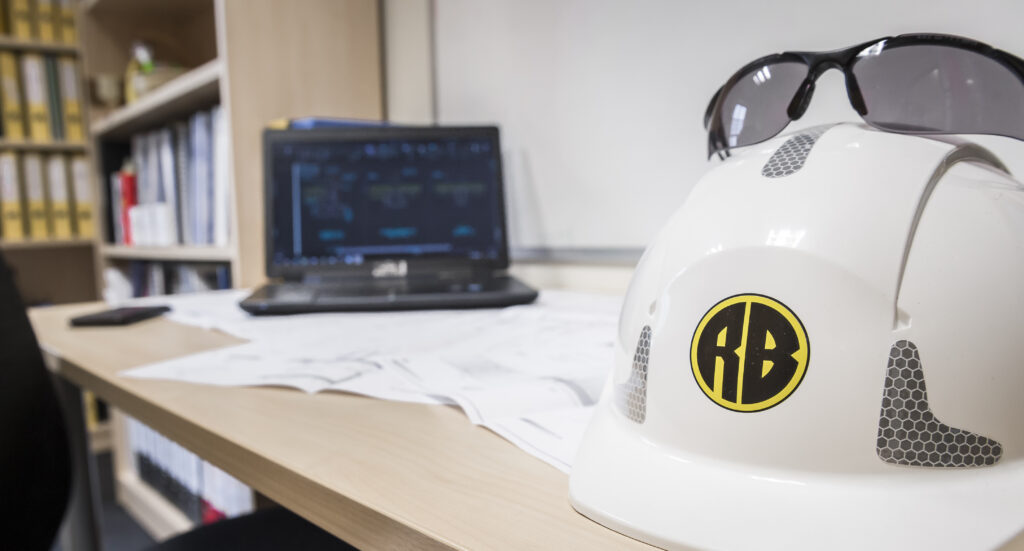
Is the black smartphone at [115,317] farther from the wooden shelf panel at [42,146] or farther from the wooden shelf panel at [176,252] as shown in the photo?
the wooden shelf panel at [42,146]

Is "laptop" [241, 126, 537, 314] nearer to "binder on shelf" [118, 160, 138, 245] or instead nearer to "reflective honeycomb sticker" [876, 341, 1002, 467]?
"reflective honeycomb sticker" [876, 341, 1002, 467]

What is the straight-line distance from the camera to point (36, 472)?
1.72ft

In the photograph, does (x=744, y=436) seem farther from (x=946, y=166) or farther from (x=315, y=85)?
(x=315, y=85)

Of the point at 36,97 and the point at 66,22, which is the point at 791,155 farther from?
the point at 66,22

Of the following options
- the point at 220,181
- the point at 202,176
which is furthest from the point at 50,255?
the point at 220,181

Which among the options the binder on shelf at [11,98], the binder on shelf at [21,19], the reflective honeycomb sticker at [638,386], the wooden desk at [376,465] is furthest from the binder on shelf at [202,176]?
the reflective honeycomb sticker at [638,386]

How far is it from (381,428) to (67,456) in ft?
1.47

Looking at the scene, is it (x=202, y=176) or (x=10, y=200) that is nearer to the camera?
(x=202, y=176)

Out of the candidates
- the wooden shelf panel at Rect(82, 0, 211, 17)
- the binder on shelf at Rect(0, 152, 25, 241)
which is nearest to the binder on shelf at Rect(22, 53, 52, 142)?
the binder on shelf at Rect(0, 152, 25, 241)

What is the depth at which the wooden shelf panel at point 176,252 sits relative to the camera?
1.16 metres

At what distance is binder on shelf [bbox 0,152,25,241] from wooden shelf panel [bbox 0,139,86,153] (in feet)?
0.10

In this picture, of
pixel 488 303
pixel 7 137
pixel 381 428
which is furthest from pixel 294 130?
pixel 7 137

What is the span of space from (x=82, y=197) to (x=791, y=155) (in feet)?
7.63

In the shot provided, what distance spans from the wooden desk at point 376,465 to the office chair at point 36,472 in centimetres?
9
